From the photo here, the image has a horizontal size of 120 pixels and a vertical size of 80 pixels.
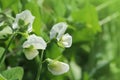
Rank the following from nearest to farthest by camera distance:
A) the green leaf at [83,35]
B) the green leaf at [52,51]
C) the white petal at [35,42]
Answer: the white petal at [35,42] < the green leaf at [52,51] < the green leaf at [83,35]

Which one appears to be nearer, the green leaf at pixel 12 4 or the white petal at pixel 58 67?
the white petal at pixel 58 67

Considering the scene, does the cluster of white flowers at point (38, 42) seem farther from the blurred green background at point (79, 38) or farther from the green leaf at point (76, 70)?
the green leaf at point (76, 70)

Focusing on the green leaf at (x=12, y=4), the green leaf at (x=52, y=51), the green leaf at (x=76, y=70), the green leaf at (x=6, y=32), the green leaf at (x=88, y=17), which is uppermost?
the green leaf at (x=6, y=32)

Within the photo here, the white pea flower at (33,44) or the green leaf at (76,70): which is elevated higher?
the white pea flower at (33,44)

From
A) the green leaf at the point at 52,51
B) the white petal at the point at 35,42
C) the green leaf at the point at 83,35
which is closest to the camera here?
the white petal at the point at 35,42

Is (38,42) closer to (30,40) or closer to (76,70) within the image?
(30,40)

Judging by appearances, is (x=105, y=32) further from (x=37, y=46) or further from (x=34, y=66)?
(x=37, y=46)

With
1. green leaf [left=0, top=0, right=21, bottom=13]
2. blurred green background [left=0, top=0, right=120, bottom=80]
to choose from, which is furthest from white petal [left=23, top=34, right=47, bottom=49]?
green leaf [left=0, top=0, right=21, bottom=13]

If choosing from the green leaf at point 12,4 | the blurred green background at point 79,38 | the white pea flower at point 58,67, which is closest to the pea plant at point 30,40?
the white pea flower at point 58,67
